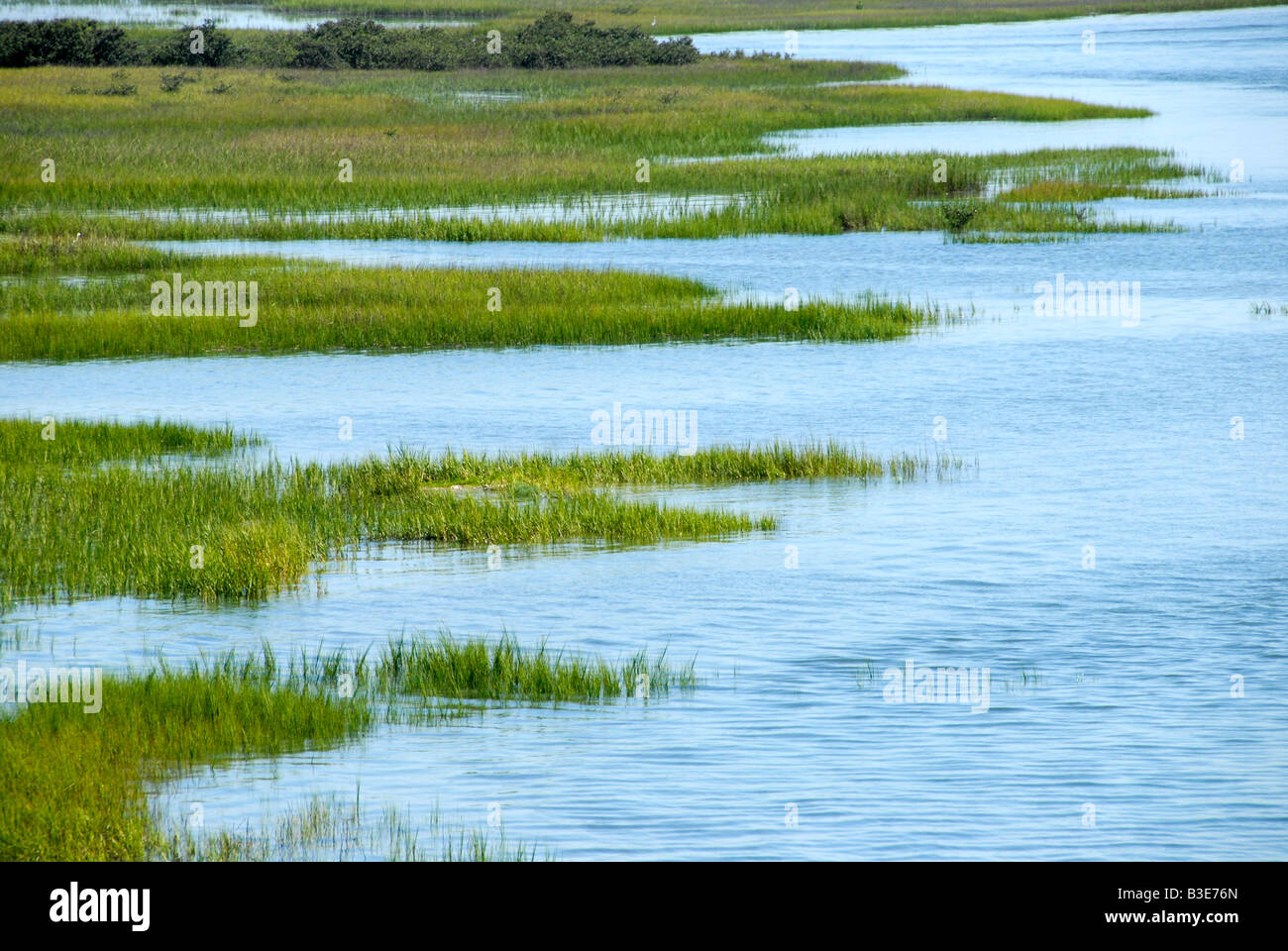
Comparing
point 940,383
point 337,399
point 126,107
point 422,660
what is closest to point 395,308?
point 337,399

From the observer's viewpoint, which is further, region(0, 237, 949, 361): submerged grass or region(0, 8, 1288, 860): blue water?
region(0, 237, 949, 361): submerged grass

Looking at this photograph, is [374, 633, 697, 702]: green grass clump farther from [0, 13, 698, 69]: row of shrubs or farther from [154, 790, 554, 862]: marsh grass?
[0, 13, 698, 69]: row of shrubs

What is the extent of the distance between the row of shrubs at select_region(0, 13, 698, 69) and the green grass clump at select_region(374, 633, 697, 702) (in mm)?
75326

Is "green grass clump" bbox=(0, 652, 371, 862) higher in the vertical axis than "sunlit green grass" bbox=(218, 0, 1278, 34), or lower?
lower

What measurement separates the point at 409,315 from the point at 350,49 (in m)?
61.6

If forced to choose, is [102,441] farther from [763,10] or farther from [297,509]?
[763,10]

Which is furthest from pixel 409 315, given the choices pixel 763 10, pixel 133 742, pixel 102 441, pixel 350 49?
pixel 763 10

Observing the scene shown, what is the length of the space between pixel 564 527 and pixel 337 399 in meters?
9.42

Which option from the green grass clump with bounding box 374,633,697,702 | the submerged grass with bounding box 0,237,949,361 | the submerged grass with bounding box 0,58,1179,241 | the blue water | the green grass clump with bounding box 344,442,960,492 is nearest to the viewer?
the blue water

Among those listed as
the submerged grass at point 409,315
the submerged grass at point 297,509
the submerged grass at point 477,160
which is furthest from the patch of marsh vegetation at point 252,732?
the submerged grass at point 477,160

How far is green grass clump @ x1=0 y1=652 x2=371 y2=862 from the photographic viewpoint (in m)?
9.76

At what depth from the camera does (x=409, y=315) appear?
3161 centimetres

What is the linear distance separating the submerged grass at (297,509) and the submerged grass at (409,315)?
8672mm

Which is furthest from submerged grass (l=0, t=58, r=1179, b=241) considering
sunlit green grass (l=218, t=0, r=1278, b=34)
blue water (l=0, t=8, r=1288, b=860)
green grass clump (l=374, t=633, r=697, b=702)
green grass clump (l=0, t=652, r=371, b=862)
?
sunlit green grass (l=218, t=0, r=1278, b=34)
